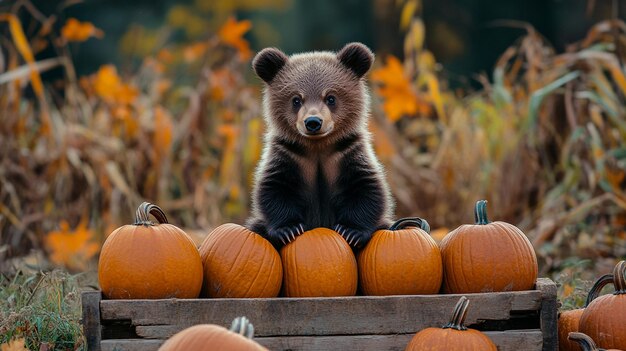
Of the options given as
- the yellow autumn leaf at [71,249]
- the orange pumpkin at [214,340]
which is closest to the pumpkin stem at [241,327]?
the orange pumpkin at [214,340]

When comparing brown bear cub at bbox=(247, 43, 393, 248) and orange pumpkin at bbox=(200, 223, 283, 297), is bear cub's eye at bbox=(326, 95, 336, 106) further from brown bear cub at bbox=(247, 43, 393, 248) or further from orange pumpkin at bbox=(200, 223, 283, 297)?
orange pumpkin at bbox=(200, 223, 283, 297)

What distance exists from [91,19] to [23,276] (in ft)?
18.7

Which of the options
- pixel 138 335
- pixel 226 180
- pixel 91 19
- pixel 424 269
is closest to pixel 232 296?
pixel 138 335

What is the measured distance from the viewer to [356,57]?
439 centimetres

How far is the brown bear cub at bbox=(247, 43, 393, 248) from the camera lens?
400cm

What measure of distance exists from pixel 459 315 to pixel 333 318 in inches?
18.8

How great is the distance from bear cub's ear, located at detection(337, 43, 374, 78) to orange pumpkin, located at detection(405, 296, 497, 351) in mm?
1461

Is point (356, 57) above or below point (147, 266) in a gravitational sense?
above

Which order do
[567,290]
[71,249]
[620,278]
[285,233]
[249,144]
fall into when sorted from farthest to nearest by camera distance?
[249,144] < [71,249] < [567,290] < [285,233] < [620,278]

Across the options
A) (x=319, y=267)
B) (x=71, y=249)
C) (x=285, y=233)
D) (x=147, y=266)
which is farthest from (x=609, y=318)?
(x=71, y=249)

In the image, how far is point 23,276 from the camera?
4.87 m

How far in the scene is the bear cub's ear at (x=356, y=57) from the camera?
14.3ft

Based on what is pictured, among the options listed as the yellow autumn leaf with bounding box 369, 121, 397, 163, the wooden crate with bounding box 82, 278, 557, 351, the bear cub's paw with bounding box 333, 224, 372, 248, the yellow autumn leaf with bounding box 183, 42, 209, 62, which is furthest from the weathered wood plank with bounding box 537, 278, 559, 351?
the yellow autumn leaf with bounding box 183, 42, 209, 62

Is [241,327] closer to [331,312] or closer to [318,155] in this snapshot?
[331,312]
